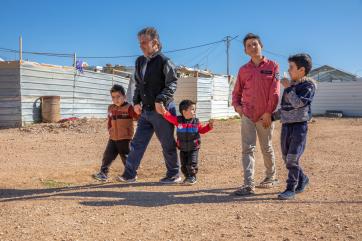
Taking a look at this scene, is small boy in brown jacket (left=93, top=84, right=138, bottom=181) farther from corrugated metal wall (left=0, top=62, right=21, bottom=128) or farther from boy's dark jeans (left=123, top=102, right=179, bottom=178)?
corrugated metal wall (left=0, top=62, right=21, bottom=128)

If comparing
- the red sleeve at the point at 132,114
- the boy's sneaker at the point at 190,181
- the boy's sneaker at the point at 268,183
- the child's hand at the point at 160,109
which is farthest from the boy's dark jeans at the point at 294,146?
the red sleeve at the point at 132,114

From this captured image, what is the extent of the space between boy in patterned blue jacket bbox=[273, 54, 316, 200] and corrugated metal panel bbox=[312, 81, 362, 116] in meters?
22.7

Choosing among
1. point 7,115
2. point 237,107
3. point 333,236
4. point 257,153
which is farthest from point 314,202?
point 7,115

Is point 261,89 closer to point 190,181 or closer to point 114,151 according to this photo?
point 190,181

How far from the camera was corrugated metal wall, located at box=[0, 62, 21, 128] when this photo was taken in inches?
580

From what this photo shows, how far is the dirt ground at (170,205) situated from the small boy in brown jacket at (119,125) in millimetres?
418

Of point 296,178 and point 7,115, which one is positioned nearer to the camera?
point 296,178

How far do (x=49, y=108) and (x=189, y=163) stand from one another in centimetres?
1073

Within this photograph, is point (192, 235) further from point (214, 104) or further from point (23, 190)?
point (214, 104)

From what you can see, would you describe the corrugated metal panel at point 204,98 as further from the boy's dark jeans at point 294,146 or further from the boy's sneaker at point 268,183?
the boy's dark jeans at point 294,146

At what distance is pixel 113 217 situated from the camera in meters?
3.93

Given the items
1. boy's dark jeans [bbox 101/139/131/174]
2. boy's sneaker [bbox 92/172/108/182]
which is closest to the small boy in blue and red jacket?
boy's dark jeans [bbox 101/139/131/174]

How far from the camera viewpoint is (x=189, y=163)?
571 cm

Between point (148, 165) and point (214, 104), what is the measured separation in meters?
15.4
